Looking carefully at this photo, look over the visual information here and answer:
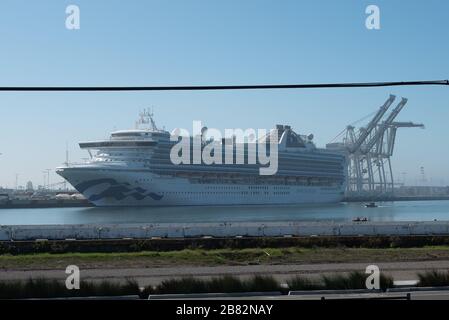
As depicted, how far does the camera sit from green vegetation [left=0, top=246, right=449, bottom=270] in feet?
54.9

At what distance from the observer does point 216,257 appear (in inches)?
700

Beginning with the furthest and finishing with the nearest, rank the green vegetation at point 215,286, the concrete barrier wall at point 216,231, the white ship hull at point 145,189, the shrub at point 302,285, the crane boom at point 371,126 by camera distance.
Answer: the crane boom at point 371,126 → the white ship hull at point 145,189 → the concrete barrier wall at point 216,231 → the shrub at point 302,285 → the green vegetation at point 215,286

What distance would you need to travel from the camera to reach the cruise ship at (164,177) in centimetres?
6075

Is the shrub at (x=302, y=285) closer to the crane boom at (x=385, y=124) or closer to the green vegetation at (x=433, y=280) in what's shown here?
the green vegetation at (x=433, y=280)

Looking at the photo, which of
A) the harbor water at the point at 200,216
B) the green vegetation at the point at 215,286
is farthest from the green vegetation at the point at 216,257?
the harbor water at the point at 200,216

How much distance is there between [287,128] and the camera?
78.1 m

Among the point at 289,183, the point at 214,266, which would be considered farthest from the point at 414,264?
the point at 289,183

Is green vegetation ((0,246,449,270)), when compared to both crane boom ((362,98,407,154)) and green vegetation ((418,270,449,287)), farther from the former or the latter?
crane boom ((362,98,407,154))

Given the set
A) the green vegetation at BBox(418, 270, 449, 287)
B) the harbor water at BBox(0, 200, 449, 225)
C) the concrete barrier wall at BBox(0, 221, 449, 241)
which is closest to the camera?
the green vegetation at BBox(418, 270, 449, 287)

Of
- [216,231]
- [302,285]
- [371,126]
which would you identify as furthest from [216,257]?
[371,126]

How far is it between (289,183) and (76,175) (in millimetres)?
25714

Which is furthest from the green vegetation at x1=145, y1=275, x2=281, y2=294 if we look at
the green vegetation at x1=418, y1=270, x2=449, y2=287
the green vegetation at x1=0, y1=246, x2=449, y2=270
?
the green vegetation at x1=0, y1=246, x2=449, y2=270

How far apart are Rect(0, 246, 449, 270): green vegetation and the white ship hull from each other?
41370 mm
